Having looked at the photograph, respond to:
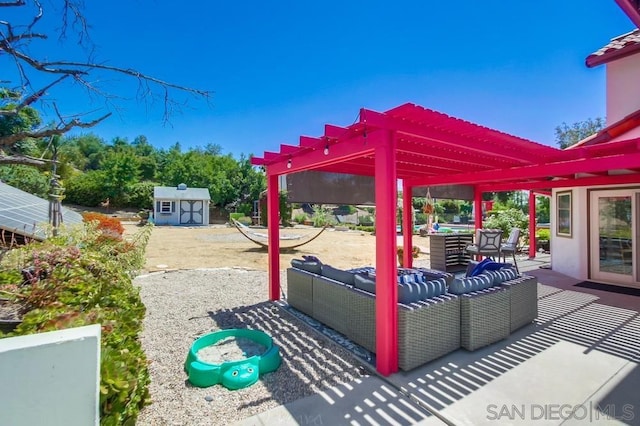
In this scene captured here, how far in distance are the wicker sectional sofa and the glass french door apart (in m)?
4.47

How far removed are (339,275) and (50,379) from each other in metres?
3.49

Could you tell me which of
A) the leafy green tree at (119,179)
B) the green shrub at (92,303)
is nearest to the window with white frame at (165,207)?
the leafy green tree at (119,179)

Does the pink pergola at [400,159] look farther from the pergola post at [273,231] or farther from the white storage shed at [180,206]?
the white storage shed at [180,206]

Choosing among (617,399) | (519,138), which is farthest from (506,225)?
(617,399)

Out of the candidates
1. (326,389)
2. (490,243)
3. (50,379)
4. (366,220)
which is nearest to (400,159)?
(326,389)

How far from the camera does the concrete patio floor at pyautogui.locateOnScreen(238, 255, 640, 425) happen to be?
2529mm

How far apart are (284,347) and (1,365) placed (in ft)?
9.89

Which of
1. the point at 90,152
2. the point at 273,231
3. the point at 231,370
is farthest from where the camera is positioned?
the point at 90,152

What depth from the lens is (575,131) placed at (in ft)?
85.6

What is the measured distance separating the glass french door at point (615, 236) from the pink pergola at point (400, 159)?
61cm

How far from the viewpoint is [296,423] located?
2457mm

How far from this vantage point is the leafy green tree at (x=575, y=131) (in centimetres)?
2498

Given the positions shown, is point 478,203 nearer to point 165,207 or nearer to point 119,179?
point 165,207

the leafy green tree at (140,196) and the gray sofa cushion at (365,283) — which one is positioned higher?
the leafy green tree at (140,196)
